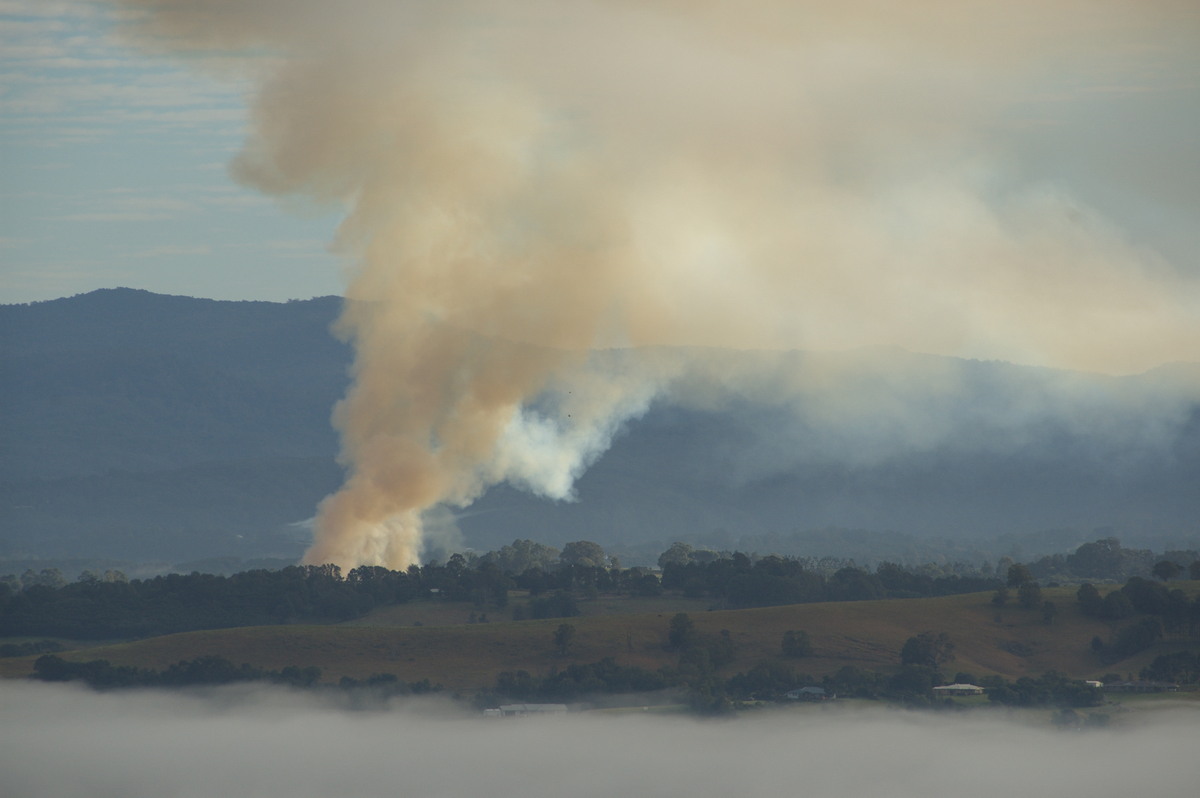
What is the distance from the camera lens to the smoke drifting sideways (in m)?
Result: 167

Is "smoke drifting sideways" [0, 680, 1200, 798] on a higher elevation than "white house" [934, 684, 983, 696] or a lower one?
lower

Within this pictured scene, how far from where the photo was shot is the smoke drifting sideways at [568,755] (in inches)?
6570

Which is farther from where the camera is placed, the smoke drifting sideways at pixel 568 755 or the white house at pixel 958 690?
the white house at pixel 958 690

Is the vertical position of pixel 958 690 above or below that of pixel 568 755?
above

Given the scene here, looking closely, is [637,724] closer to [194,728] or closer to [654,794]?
[654,794]

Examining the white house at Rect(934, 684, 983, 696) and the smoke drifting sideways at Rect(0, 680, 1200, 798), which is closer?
the smoke drifting sideways at Rect(0, 680, 1200, 798)

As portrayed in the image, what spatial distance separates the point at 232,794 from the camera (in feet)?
595

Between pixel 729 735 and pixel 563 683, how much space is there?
22647 mm

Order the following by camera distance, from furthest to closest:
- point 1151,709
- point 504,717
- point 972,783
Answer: point 504,717 → point 1151,709 → point 972,783

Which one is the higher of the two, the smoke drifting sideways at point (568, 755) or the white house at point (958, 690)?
the white house at point (958, 690)

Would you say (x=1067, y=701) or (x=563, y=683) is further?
(x=563, y=683)

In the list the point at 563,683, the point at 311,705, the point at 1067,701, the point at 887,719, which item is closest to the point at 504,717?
the point at 563,683

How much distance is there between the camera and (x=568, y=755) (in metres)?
177

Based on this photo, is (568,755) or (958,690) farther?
(958,690)
